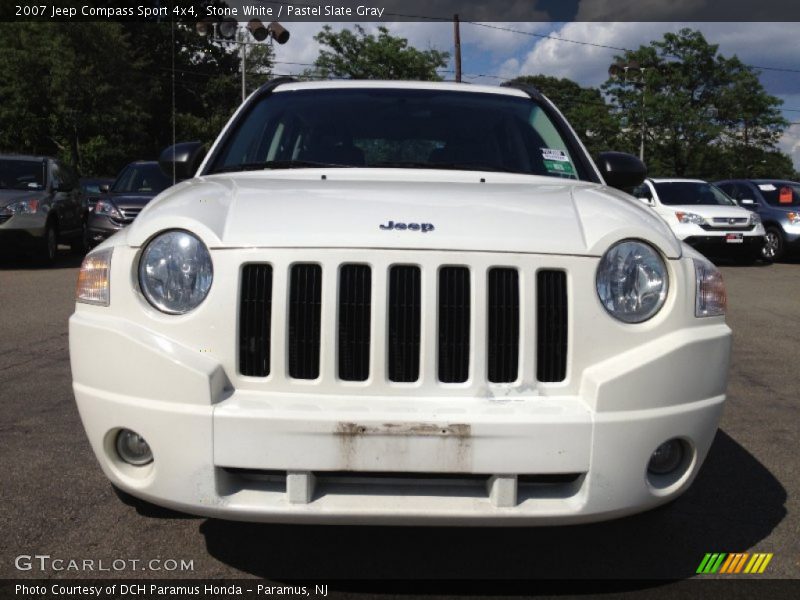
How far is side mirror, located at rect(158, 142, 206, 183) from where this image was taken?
14.2 feet

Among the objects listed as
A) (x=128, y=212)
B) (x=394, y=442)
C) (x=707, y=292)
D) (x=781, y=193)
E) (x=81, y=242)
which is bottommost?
(x=81, y=242)

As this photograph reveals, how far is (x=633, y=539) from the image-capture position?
3.38m

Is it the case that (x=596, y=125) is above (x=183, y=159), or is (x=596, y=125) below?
above

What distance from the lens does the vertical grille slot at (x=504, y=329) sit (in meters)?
2.67

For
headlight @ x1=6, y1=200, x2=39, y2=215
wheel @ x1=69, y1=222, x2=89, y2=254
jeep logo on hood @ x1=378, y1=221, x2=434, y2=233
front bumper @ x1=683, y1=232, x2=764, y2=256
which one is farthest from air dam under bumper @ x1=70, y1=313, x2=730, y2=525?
front bumper @ x1=683, y1=232, x2=764, y2=256

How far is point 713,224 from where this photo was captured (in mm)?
16625

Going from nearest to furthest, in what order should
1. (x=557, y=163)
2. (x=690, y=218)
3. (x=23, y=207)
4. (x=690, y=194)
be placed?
(x=557, y=163), (x=23, y=207), (x=690, y=218), (x=690, y=194)

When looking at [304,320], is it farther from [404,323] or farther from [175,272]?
[175,272]

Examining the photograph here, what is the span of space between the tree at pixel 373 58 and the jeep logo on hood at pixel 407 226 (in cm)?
4191

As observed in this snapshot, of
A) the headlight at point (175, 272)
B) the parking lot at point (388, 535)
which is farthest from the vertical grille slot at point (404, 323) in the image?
the parking lot at point (388, 535)

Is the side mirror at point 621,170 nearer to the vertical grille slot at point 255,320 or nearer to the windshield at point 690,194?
the vertical grille slot at point 255,320

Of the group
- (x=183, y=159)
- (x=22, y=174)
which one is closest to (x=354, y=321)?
(x=183, y=159)

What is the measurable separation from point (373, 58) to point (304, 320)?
43691mm

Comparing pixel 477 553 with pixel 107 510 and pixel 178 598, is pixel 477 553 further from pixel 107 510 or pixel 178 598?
pixel 107 510
